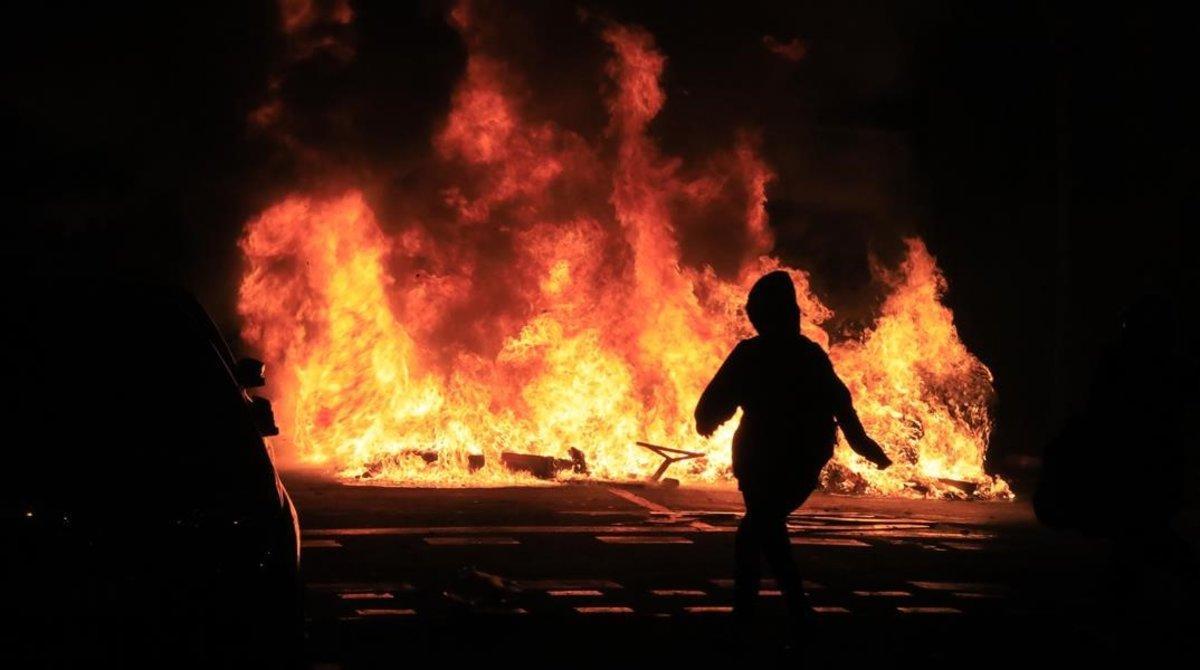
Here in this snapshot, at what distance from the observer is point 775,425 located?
7707 millimetres

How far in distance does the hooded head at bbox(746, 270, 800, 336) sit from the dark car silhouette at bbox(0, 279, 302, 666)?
8.86 feet

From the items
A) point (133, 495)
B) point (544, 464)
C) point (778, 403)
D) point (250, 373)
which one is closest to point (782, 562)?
point (778, 403)

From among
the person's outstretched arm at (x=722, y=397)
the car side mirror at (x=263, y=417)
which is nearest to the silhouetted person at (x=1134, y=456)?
the person's outstretched arm at (x=722, y=397)

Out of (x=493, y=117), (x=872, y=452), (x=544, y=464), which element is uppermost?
(x=493, y=117)

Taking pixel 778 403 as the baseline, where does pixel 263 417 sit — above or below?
below

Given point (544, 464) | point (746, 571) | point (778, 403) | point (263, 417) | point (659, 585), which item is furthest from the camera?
point (544, 464)

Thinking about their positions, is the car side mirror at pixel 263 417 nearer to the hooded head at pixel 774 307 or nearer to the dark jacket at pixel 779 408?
the dark jacket at pixel 779 408

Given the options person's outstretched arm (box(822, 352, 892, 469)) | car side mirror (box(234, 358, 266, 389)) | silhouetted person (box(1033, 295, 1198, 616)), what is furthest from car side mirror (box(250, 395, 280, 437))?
silhouetted person (box(1033, 295, 1198, 616))

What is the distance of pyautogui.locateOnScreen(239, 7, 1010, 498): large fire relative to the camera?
19844 mm

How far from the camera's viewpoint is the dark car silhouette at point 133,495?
4.86m

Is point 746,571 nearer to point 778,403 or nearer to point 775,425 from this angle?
point 775,425

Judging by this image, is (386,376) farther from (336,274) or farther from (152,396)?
(152,396)

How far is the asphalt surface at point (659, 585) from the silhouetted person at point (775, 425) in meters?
0.42

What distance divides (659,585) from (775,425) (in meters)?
2.59
